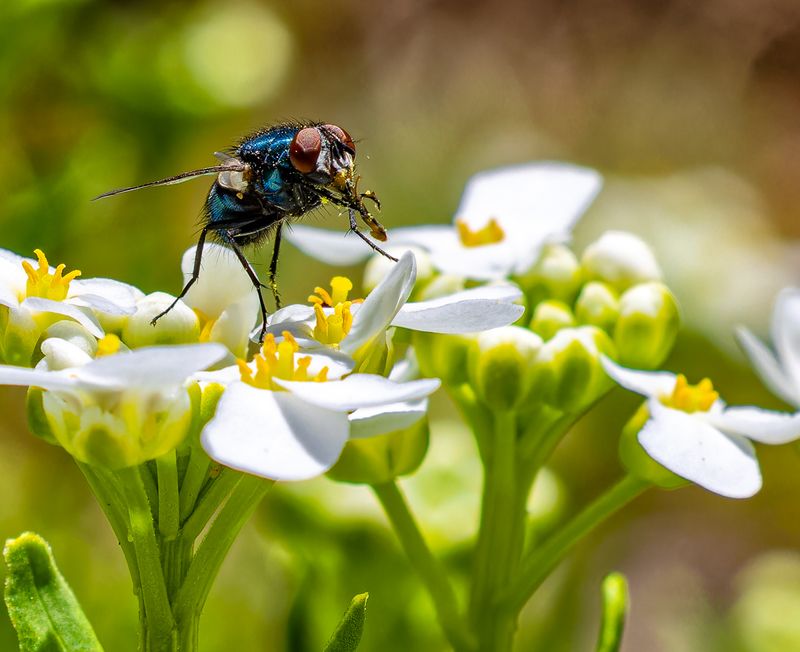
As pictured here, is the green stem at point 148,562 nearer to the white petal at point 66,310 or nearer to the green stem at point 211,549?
the green stem at point 211,549

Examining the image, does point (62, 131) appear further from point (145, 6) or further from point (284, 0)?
point (284, 0)

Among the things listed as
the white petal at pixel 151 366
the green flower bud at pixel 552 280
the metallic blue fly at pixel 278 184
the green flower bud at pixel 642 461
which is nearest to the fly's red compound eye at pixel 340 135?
the metallic blue fly at pixel 278 184

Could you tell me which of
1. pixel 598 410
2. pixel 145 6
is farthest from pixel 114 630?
pixel 145 6

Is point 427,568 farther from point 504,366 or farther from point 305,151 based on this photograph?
point 305,151

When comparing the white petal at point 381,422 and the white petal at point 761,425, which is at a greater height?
the white petal at point 381,422

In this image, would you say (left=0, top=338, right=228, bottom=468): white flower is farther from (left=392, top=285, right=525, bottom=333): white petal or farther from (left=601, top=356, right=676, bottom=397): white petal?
(left=601, top=356, right=676, bottom=397): white petal

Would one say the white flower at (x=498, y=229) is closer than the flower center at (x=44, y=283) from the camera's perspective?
No

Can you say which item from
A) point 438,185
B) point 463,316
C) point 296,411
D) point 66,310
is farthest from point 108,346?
point 438,185
